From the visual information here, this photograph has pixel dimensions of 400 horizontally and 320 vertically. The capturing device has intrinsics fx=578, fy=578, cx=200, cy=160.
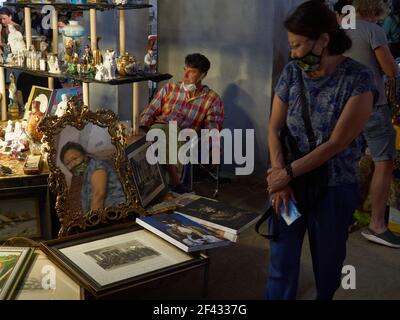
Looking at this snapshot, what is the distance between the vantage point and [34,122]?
10.3 ft

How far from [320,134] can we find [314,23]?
1.26 ft

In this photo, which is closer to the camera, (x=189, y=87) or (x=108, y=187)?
(x=108, y=187)

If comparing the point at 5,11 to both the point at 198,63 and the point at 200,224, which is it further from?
the point at 200,224

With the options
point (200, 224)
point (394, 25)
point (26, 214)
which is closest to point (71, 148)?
point (26, 214)

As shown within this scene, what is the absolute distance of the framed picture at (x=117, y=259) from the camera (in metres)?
2.16

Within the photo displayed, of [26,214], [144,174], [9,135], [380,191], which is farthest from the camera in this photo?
[380,191]

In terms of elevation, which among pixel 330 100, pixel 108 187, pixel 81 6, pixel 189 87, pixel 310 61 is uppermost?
pixel 81 6

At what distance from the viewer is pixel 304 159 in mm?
2039

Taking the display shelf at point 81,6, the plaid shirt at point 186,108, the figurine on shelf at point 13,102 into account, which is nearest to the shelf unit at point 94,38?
the display shelf at point 81,6

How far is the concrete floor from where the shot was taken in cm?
286

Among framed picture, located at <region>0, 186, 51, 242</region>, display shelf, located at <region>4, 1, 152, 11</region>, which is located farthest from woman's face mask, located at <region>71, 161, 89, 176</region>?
display shelf, located at <region>4, 1, 152, 11</region>

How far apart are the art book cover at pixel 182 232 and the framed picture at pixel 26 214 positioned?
0.47 m
